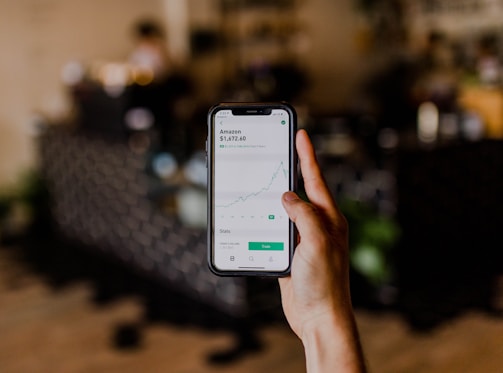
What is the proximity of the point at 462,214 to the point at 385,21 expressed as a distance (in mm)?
4446

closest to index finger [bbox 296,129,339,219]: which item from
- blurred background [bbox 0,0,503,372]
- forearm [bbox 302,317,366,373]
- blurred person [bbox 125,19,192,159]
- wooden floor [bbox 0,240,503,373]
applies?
forearm [bbox 302,317,366,373]

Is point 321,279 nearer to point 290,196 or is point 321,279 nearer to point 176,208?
point 290,196

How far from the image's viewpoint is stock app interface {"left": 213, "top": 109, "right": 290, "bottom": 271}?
37.7 inches

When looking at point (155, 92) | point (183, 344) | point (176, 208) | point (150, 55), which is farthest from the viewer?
point (150, 55)

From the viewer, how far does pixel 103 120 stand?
437 cm

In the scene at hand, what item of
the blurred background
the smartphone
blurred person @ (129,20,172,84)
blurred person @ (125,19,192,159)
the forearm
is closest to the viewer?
the forearm

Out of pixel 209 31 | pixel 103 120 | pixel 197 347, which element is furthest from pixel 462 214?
pixel 209 31

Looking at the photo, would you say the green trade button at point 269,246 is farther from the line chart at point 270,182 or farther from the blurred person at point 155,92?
the blurred person at point 155,92

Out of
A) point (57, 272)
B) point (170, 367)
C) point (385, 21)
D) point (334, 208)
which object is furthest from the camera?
point (385, 21)

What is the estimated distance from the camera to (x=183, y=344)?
3051 millimetres

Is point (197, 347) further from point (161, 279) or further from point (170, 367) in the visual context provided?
point (161, 279)

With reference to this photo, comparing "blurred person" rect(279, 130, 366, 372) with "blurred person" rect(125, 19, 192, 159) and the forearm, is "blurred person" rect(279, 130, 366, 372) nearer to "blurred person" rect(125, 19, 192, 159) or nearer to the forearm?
the forearm

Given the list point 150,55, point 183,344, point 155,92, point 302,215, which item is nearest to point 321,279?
point 302,215

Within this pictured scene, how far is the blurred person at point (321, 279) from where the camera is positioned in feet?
2.85
